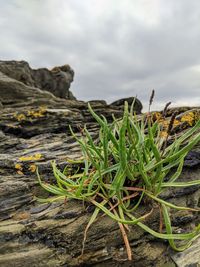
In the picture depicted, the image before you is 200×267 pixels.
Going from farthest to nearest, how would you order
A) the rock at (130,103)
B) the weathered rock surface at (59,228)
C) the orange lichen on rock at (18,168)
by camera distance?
the rock at (130,103)
the orange lichen on rock at (18,168)
the weathered rock surface at (59,228)

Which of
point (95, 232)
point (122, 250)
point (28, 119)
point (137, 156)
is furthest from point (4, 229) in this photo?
point (28, 119)

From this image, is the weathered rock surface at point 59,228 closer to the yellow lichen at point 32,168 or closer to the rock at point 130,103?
the yellow lichen at point 32,168

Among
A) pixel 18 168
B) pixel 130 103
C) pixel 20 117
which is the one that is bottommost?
pixel 18 168

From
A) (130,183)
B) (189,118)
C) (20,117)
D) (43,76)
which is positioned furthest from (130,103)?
(43,76)

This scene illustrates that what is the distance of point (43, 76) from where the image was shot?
22.8m

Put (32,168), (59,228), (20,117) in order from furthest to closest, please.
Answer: (20,117)
(32,168)
(59,228)

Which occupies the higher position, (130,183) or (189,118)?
(189,118)

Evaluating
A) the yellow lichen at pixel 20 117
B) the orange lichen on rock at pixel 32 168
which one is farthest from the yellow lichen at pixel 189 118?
the yellow lichen at pixel 20 117

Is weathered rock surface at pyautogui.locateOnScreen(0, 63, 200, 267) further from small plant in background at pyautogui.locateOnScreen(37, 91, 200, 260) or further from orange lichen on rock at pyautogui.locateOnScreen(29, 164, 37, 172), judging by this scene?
small plant in background at pyautogui.locateOnScreen(37, 91, 200, 260)

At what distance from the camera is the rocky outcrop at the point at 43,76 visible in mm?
17219

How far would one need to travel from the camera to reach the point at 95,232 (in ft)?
12.5

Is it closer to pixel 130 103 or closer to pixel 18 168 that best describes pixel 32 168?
pixel 18 168

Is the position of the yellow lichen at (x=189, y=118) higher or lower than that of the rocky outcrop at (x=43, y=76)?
lower

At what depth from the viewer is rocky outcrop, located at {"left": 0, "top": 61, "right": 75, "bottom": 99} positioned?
17219mm
